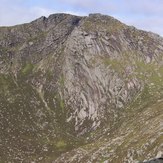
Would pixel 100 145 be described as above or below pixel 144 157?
above

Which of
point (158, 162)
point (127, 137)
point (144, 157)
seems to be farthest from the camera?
point (127, 137)

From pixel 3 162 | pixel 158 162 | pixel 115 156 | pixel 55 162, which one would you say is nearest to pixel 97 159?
pixel 115 156

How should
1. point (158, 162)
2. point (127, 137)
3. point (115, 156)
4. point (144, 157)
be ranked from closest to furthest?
point (158, 162)
point (144, 157)
point (115, 156)
point (127, 137)

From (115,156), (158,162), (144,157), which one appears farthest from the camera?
(115,156)

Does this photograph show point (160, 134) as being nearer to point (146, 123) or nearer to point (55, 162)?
point (146, 123)

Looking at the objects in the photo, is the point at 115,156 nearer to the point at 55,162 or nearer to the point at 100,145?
the point at 100,145

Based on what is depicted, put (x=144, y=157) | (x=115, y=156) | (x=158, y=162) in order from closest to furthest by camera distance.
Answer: (x=158, y=162) → (x=144, y=157) → (x=115, y=156)

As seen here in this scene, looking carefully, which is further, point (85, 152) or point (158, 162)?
point (85, 152)

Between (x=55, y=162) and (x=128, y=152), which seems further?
(x=55, y=162)

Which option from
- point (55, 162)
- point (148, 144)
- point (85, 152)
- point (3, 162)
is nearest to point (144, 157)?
point (148, 144)
